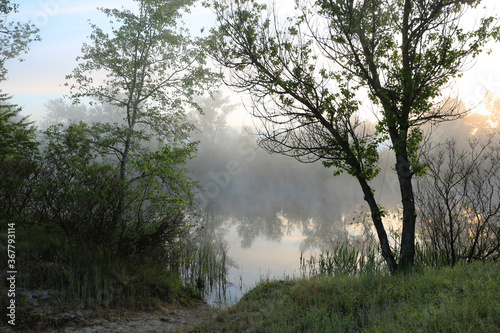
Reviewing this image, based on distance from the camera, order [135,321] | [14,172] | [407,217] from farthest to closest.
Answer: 1. [14,172]
2. [407,217]
3. [135,321]

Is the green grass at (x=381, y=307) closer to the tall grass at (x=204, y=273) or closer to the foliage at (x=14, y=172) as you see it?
the tall grass at (x=204, y=273)

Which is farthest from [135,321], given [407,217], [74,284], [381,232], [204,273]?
[407,217]

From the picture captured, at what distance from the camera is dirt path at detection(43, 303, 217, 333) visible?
6.64 meters

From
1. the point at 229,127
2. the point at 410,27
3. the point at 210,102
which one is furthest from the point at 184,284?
the point at 229,127

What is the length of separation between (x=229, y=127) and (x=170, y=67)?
185 ft

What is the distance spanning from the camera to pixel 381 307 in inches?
219

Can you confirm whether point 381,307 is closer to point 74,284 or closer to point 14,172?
point 74,284

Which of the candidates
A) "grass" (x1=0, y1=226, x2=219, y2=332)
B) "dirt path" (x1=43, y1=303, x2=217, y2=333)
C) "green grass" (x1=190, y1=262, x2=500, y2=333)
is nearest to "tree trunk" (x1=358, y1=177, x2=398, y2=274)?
"green grass" (x1=190, y1=262, x2=500, y2=333)

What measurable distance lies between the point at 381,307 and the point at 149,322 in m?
4.80

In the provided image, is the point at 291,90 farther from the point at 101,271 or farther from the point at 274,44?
the point at 101,271

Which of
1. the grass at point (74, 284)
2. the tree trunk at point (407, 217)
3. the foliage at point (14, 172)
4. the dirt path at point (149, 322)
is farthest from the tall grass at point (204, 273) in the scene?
the tree trunk at point (407, 217)

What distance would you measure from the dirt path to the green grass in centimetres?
100

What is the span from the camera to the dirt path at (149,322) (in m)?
6.64

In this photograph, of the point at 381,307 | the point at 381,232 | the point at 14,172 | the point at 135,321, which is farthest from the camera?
the point at 14,172
